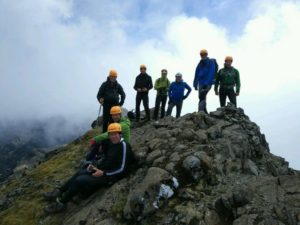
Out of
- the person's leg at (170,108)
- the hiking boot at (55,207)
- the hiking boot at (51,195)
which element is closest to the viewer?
the hiking boot at (55,207)

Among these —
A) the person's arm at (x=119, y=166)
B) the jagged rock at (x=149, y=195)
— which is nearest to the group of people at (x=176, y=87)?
the person's arm at (x=119, y=166)

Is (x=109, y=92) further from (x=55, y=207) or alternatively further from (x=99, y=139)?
(x=55, y=207)

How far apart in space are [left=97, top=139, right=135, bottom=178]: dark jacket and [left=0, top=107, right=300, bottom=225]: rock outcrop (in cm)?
64

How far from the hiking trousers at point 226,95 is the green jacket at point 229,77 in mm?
409

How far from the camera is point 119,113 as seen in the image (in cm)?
2309

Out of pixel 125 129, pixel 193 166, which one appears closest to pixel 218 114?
pixel 125 129

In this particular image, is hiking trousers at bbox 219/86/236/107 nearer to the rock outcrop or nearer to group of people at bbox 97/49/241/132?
group of people at bbox 97/49/241/132

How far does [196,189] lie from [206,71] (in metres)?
12.0

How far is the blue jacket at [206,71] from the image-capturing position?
96.7ft

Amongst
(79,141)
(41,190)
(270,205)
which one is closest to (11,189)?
(41,190)

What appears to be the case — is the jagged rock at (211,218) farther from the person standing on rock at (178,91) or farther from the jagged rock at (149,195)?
the person standing on rock at (178,91)

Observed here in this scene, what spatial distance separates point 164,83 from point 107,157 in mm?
13775

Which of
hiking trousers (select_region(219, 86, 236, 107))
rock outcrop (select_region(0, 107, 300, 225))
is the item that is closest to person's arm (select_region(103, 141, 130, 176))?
rock outcrop (select_region(0, 107, 300, 225))

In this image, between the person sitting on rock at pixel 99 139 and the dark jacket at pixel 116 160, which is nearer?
the dark jacket at pixel 116 160
